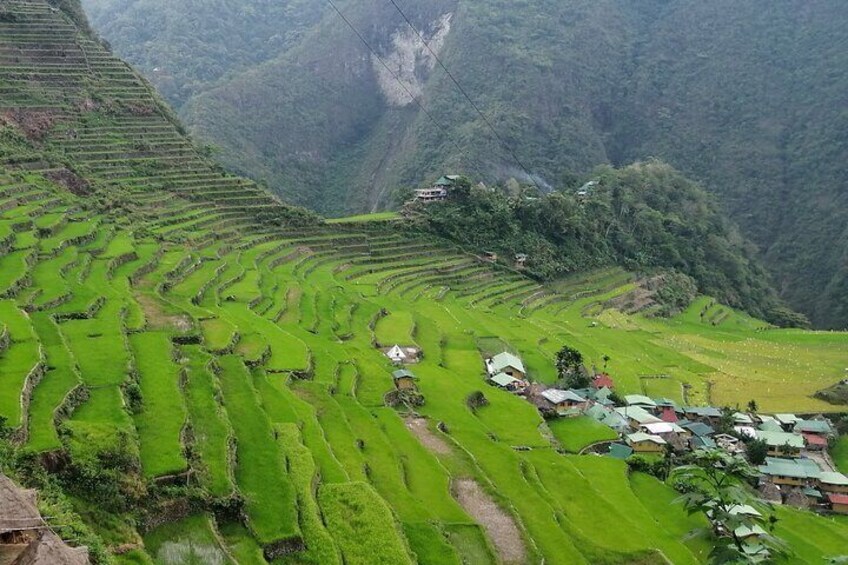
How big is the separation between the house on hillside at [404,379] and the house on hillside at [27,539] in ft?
42.1

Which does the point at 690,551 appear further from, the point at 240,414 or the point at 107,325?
the point at 107,325

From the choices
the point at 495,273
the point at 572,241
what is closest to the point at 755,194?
the point at 572,241

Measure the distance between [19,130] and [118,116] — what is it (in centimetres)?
620

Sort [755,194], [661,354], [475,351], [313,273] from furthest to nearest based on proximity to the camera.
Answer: [755,194], [661,354], [313,273], [475,351]

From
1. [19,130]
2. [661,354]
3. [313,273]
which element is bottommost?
[661,354]

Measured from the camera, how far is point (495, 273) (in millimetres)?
43188

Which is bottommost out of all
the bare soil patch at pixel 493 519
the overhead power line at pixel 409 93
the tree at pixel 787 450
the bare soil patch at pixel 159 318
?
the tree at pixel 787 450

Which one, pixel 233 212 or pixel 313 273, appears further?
pixel 233 212

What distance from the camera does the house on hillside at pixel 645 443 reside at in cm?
2133

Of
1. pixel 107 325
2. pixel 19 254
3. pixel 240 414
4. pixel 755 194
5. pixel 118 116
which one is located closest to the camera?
pixel 240 414

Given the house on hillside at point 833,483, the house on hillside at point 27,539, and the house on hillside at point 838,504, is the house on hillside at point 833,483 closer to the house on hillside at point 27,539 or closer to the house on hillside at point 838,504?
the house on hillside at point 838,504

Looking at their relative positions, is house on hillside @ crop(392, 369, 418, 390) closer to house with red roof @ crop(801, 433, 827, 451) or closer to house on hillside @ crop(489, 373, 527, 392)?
house on hillside @ crop(489, 373, 527, 392)

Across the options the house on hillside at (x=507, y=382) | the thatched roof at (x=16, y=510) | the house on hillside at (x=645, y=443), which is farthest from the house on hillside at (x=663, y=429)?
the thatched roof at (x=16, y=510)

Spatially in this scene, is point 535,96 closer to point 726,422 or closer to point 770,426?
point 770,426
